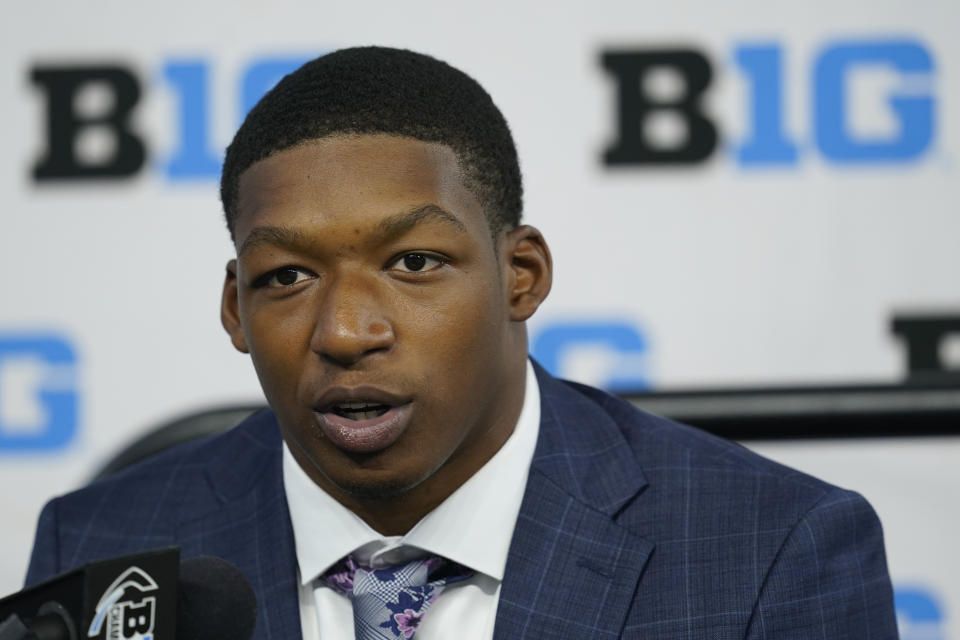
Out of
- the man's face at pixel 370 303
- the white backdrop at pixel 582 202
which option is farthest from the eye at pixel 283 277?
the white backdrop at pixel 582 202

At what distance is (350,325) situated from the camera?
1215 millimetres

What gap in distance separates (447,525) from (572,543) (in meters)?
0.15

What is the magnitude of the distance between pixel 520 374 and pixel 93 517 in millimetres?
594

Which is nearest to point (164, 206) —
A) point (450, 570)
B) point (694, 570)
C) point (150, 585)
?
point (450, 570)

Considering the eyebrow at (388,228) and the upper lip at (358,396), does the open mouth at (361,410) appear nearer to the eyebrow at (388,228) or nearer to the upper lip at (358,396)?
the upper lip at (358,396)

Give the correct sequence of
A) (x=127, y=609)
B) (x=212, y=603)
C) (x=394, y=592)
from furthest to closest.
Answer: (x=394, y=592), (x=212, y=603), (x=127, y=609)

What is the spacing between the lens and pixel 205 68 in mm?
2354

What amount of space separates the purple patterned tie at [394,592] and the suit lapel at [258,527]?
8cm

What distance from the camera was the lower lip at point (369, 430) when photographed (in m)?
1.24

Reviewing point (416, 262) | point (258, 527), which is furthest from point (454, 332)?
point (258, 527)

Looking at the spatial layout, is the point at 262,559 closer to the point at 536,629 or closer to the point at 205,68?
the point at 536,629

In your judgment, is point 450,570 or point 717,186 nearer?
point 450,570

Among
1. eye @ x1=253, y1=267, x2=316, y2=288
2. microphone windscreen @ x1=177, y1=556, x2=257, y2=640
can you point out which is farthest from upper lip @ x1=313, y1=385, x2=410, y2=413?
microphone windscreen @ x1=177, y1=556, x2=257, y2=640

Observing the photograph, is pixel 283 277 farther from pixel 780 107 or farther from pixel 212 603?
pixel 780 107
